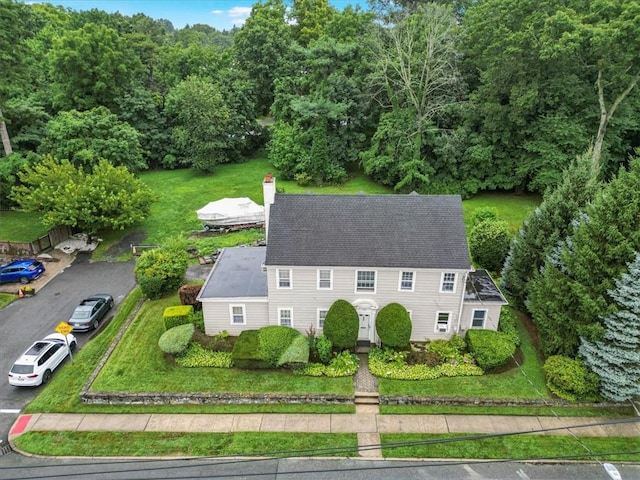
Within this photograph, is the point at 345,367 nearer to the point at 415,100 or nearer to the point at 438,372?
the point at 438,372

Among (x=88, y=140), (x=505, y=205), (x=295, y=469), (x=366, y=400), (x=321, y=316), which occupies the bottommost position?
(x=295, y=469)

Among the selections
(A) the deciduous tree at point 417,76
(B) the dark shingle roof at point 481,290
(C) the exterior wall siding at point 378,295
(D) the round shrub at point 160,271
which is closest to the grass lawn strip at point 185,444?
(C) the exterior wall siding at point 378,295

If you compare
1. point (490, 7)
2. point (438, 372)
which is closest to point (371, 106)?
point (490, 7)

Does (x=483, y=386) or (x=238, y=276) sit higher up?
(x=238, y=276)

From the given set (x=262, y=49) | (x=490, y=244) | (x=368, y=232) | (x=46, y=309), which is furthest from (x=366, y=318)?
(x=262, y=49)

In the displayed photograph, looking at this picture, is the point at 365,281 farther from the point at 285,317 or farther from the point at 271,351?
the point at 271,351

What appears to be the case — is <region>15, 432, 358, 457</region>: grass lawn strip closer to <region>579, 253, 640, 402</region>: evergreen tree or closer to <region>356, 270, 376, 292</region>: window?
<region>356, 270, 376, 292</region>: window
